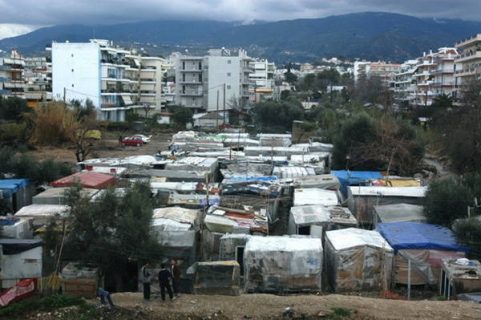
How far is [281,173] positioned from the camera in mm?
24406

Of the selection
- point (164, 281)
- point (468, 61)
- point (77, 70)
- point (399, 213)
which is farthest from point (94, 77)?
point (164, 281)

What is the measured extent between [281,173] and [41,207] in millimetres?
10485

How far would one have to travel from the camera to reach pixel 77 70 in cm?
6512

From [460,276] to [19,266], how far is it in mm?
9362

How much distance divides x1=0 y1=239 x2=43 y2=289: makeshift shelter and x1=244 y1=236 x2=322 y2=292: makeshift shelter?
4567mm

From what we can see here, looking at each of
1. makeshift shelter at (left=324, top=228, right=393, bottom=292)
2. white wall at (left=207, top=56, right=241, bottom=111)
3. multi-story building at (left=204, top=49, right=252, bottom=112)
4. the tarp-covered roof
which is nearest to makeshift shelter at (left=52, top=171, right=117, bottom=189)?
the tarp-covered roof

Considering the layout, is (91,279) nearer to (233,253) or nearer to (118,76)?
(233,253)

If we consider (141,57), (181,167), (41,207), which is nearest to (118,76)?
(141,57)

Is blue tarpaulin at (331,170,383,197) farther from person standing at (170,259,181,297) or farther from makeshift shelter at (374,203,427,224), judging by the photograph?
person standing at (170,259,181,297)

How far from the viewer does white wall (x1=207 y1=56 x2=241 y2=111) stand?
2894 inches

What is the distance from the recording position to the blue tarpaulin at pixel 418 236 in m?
13.6

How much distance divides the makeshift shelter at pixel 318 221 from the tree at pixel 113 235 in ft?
15.7

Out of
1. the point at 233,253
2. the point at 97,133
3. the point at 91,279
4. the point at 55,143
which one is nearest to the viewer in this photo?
the point at 91,279

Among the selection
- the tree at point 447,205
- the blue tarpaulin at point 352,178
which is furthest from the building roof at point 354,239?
the blue tarpaulin at point 352,178
